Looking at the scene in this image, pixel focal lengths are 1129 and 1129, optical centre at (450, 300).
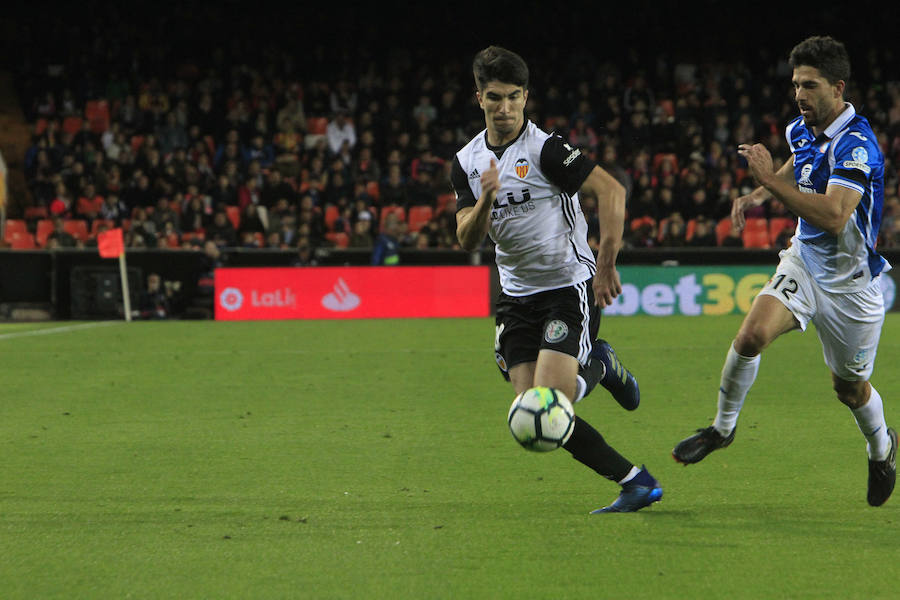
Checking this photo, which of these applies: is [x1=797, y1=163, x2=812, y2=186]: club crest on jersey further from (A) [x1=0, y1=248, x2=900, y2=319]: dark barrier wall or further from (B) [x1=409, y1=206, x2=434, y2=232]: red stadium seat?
(B) [x1=409, y1=206, x2=434, y2=232]: red stadium seat

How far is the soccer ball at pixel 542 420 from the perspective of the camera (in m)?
4.55

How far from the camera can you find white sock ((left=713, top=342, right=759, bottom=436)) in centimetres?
561

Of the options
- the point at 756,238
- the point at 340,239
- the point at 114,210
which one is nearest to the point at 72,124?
the point at 114,210

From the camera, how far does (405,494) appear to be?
550 cm

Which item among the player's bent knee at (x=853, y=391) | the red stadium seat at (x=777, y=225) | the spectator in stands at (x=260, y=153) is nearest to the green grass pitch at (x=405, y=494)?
the player's bent knee at (x=853, y=391)

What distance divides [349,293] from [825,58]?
44.9 feet

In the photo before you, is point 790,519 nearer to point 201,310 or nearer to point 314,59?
point 201,310

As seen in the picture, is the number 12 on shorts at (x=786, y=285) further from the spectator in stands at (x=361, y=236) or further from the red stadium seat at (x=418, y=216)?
the red stadium seat at (x=418, y=216)

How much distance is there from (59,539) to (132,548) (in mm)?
387

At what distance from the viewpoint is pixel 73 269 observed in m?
19.2

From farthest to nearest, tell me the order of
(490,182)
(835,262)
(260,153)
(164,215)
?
1. (260,153)
2. (164,215)
3. (835,262)
4. (490,182)

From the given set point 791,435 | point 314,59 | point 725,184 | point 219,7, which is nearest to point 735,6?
point 725,184

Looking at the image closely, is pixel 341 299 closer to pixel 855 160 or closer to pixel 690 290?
pixel 690 290

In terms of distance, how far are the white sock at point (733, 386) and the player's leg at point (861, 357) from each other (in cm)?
38
